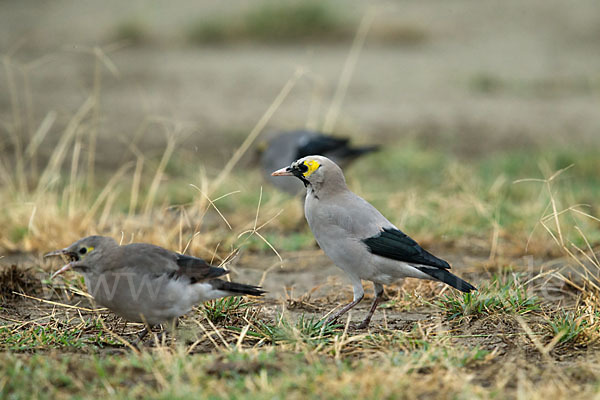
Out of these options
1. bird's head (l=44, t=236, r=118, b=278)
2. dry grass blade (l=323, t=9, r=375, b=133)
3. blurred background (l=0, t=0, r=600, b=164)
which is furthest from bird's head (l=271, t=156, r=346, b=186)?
blurred background (l=0, t=0, r=600, b=164)

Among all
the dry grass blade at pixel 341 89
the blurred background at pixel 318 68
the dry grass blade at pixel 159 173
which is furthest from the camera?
the blurred background at pixel 318 68

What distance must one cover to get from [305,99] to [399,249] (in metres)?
8.46

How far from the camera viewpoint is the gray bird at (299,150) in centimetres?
749

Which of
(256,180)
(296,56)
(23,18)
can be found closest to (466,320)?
(256,180)

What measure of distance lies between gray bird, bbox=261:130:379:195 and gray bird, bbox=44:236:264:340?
3.72 metres

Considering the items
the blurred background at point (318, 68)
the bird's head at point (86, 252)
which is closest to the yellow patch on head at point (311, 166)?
the bird's head at point (86, 252)

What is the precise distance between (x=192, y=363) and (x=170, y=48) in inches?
501

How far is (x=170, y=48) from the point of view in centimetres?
1539

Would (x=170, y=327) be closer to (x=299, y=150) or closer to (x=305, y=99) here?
(x=299, y=150)

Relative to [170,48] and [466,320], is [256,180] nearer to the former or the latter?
[466,320]

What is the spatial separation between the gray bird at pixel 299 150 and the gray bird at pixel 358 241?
287 centimetres

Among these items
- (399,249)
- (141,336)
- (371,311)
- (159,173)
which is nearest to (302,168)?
(399,249)

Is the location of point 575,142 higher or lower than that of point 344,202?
lower

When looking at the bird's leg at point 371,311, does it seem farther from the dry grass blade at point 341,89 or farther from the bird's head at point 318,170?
the dry grass blade at point 341,89
